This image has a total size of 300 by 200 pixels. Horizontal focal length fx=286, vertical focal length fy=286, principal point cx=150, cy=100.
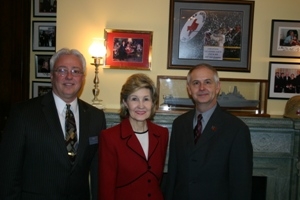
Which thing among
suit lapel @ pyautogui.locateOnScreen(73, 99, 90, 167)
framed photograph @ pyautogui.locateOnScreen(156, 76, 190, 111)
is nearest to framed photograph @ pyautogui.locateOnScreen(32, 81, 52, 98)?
framed photograph @ pyautogui.locateOnScreen(156, 76, 190, 111)

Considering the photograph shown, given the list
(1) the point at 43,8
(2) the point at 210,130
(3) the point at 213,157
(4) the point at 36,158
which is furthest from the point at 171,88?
(1) the point at 43,8

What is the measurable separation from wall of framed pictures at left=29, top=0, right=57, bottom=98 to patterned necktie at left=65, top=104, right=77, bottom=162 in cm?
207

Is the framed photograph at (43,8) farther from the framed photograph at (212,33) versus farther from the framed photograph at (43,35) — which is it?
the framed photograph at (212,33)

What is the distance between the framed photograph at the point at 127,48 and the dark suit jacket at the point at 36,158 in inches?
49.1

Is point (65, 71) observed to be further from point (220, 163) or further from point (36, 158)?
point (220, 163)

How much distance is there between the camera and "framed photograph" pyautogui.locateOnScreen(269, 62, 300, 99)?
9.91 ft

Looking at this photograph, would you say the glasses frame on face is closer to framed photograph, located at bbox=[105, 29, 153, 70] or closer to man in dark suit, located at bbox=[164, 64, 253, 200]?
man in dark suit, located at bbox=[164, 64, 253, 200]

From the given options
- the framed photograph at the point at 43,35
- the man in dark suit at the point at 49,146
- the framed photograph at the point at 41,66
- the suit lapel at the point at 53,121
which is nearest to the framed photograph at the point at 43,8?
the framed photograph at the point at 43,35

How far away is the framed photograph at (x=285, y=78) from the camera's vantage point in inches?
119

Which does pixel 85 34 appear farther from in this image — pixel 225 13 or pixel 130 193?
pixel 130 193

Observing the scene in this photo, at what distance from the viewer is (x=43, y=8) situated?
3836 mm

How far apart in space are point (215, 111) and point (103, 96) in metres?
1.47

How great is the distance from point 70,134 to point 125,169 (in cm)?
43

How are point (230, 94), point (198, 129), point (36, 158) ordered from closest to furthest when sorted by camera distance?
point (36, 158) < point (198, 129) < point (230, 94)
